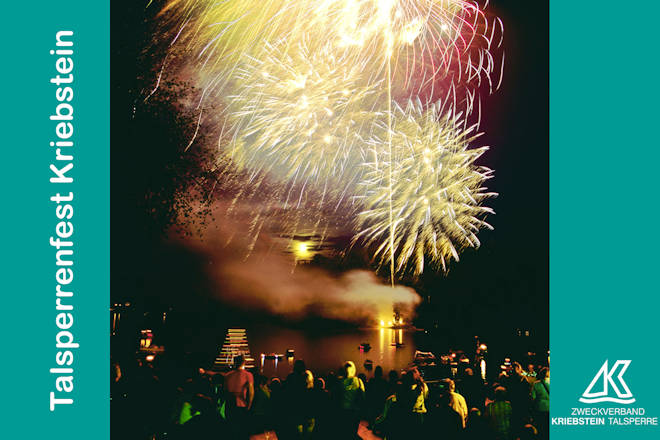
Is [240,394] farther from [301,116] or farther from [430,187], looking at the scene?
[430,187]

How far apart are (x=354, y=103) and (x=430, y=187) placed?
6.82 feet

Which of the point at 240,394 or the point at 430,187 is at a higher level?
the point at 430,187

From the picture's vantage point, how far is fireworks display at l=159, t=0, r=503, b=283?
9.95 m

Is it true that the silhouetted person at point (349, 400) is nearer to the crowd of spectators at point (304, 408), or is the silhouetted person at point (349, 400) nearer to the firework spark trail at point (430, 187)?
the crowd of spectators at point (304, 408)

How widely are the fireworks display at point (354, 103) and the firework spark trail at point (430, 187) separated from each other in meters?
0.02

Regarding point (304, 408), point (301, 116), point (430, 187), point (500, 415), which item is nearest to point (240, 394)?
point (304, 408)

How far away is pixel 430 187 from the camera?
11.1 meters

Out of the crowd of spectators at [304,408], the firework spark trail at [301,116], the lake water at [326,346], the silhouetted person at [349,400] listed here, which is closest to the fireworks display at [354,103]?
the firework spark trail at [301,116]

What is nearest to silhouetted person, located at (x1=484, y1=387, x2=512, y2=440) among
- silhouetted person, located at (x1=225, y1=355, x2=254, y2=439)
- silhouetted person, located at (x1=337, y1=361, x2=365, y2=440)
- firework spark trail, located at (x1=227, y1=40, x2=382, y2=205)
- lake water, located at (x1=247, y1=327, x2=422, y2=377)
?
silhouetted person, located at (x1=337, y1=361, x2=365, y2=440)

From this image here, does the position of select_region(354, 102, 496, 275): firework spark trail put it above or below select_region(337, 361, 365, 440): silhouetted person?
above

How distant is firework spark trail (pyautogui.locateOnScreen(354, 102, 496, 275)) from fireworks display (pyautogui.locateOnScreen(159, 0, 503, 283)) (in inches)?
0.8

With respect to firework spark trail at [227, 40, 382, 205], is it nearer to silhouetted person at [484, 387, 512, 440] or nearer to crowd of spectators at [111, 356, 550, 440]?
crowd of spectators at [111, 356, 550, 440]

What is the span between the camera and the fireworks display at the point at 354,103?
9945 millimetres

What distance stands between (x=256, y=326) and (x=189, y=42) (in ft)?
22.1
